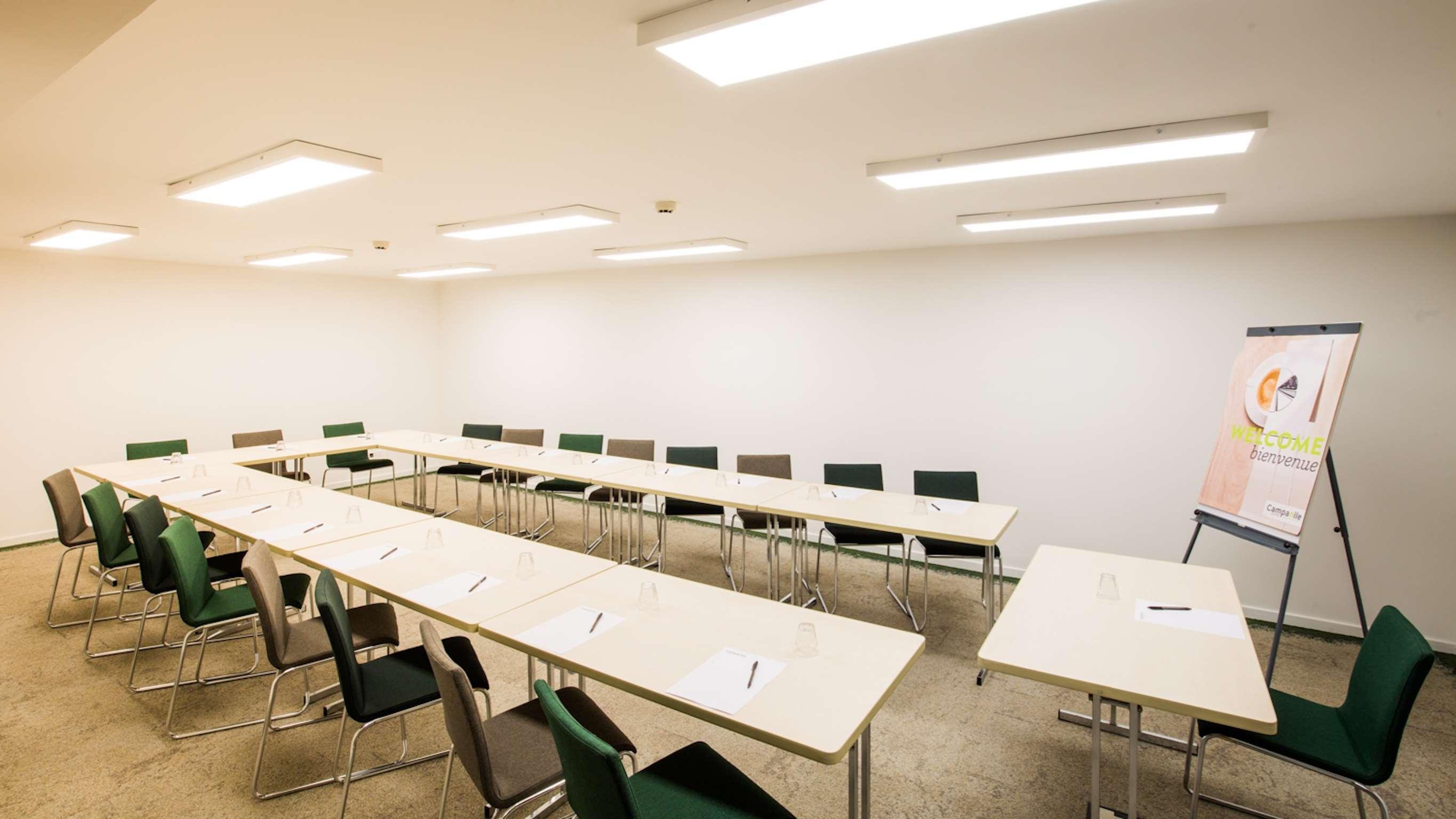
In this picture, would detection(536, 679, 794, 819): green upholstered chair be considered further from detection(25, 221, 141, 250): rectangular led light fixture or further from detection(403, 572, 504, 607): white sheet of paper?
detection(25, 221, 141, 250): rectangular led light fixture

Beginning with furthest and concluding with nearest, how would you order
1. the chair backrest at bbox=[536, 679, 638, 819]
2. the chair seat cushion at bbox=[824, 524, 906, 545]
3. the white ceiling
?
the chair seat cushion at bbox=[824, 524, 906, 545] < the white ceiling < the chair backrest at bbox=[536, 679, 638, 819]

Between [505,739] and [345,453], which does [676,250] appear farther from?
[345,453]

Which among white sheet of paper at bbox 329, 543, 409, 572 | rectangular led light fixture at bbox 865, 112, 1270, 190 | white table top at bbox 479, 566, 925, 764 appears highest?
rectangular led light fixture at bbox 865, 112, 1270, 190

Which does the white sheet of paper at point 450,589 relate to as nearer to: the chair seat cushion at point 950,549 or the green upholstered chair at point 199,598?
the green upholstered chair at point 199,598

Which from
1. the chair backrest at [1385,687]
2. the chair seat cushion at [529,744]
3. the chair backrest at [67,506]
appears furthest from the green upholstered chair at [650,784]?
the chair backrest at [67,506]

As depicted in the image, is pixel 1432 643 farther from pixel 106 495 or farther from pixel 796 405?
pixel 106 495

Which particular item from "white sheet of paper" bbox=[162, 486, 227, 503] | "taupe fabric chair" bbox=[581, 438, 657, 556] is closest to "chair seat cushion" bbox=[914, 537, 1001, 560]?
"taupe fabric chair" bbox=[581, 438, 657, 556]

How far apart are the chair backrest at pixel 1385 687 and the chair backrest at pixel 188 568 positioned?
4.64m

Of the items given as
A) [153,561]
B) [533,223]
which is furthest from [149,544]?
[533,223]

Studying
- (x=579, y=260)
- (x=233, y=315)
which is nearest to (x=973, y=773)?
(x=579, y=260)

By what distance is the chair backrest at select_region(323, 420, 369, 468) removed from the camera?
22.5 ft

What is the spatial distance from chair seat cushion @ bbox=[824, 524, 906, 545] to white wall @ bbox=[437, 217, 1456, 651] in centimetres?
142

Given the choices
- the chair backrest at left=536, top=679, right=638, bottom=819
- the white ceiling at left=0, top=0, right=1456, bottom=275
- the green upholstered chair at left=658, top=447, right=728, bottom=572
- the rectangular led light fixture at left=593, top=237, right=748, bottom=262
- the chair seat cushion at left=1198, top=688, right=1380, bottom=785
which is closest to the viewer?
the chair backrest at left=536, top=679, right=638, bottom=819

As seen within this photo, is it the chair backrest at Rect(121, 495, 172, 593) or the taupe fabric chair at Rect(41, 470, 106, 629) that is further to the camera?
the taupe fabric chair at Rect(41, 470, 106, 629)
